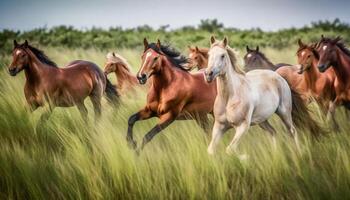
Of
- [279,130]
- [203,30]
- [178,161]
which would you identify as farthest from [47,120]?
[203,30]

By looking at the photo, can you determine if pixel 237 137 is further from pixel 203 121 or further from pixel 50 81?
pixel 50 81

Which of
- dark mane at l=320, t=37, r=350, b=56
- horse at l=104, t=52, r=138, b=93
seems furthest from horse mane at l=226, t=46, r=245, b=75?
horse at l=104, t=52, r=138, b=93

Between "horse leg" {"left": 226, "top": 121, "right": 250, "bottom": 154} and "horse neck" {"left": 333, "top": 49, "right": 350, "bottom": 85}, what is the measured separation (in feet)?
6.22

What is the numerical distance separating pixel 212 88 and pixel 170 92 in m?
0.46

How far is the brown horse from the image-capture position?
15.6ft

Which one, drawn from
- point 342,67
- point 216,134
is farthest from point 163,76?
point 342,67

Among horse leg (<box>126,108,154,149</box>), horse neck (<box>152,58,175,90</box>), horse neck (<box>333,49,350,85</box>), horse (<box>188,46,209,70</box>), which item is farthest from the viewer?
horse (<box>188,46,209,70</box>)

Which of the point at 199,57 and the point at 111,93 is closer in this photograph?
the point at 111,93

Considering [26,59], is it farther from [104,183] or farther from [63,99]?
[104,183]

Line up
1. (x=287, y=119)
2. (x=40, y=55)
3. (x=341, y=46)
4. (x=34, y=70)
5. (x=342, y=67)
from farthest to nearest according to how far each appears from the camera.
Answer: (x=341, y=46) → (x=342, y=67) → (x=40, y=55) → (x=34, y=70) → (x=287, y=119)

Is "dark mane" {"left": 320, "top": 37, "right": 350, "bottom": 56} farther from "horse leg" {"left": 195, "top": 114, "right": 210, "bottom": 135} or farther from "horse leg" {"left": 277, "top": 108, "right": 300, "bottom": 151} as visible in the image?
"horse leg" {"left": 195, "top": 114, "right": 210, "bottom": 135}

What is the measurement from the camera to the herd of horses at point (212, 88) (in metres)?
3.78

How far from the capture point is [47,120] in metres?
4.38

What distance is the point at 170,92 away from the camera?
4285 millimetres
